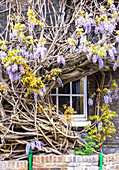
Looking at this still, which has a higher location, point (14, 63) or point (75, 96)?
point (14, 63)

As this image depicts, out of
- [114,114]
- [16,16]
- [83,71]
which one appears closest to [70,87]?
[83,71]

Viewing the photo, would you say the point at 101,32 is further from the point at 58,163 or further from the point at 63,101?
the point at 58,163

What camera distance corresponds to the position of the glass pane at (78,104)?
220 inches

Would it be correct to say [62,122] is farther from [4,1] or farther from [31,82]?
[4,1]

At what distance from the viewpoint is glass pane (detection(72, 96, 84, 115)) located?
5.59 m

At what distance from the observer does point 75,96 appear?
18.4 ft

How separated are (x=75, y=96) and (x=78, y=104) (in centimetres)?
22

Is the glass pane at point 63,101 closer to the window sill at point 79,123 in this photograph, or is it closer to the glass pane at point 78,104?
the glass pane at point 78,104

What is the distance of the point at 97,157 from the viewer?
454cm

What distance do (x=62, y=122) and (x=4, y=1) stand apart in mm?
3371

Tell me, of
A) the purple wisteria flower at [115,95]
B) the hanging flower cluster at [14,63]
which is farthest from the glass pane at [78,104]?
the hanging flower cluster at [14,63]

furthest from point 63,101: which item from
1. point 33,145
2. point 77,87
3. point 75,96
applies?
point 33,145

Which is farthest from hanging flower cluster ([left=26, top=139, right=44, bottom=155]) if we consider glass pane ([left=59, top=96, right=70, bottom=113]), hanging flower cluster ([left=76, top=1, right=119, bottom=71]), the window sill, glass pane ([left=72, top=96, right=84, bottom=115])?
hanging flower cluster ([left=76, top=1, right=119, bottom=71])

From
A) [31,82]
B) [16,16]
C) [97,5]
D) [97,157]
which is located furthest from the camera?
[97,5]
